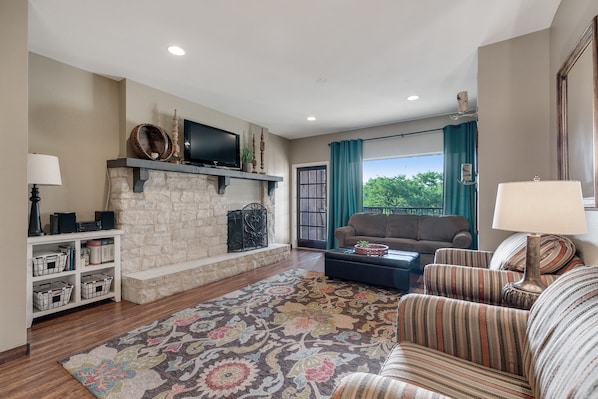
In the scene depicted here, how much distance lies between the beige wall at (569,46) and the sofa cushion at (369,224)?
277 centimetres

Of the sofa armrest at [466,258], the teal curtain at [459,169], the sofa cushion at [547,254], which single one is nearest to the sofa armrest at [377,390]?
the sofa cushion at [547,254]

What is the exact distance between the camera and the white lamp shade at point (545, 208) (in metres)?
1.25

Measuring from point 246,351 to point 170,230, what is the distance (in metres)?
2.17

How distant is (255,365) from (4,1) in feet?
9.65

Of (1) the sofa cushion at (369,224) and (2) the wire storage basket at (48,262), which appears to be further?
(1) the sofa cushion at (369,224)

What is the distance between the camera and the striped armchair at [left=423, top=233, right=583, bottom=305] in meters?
1.61

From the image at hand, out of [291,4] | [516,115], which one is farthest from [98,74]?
[516,115]

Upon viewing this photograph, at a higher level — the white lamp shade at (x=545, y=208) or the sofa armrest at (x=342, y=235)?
the white lamp shade at (x=545, y=208)

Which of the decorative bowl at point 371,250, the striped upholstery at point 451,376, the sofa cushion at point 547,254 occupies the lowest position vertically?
the striped upholstery at point 451,376

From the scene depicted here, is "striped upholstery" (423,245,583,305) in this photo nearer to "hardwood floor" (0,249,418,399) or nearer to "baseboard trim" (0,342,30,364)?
"hardwood floor" (0,249,418,399)

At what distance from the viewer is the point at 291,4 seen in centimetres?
204

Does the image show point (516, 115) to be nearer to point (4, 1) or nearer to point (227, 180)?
point (227, 180)

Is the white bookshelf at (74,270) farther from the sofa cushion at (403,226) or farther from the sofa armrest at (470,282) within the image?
the sofa cushion at (403,226)

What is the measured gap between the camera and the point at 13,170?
1.90 meters
